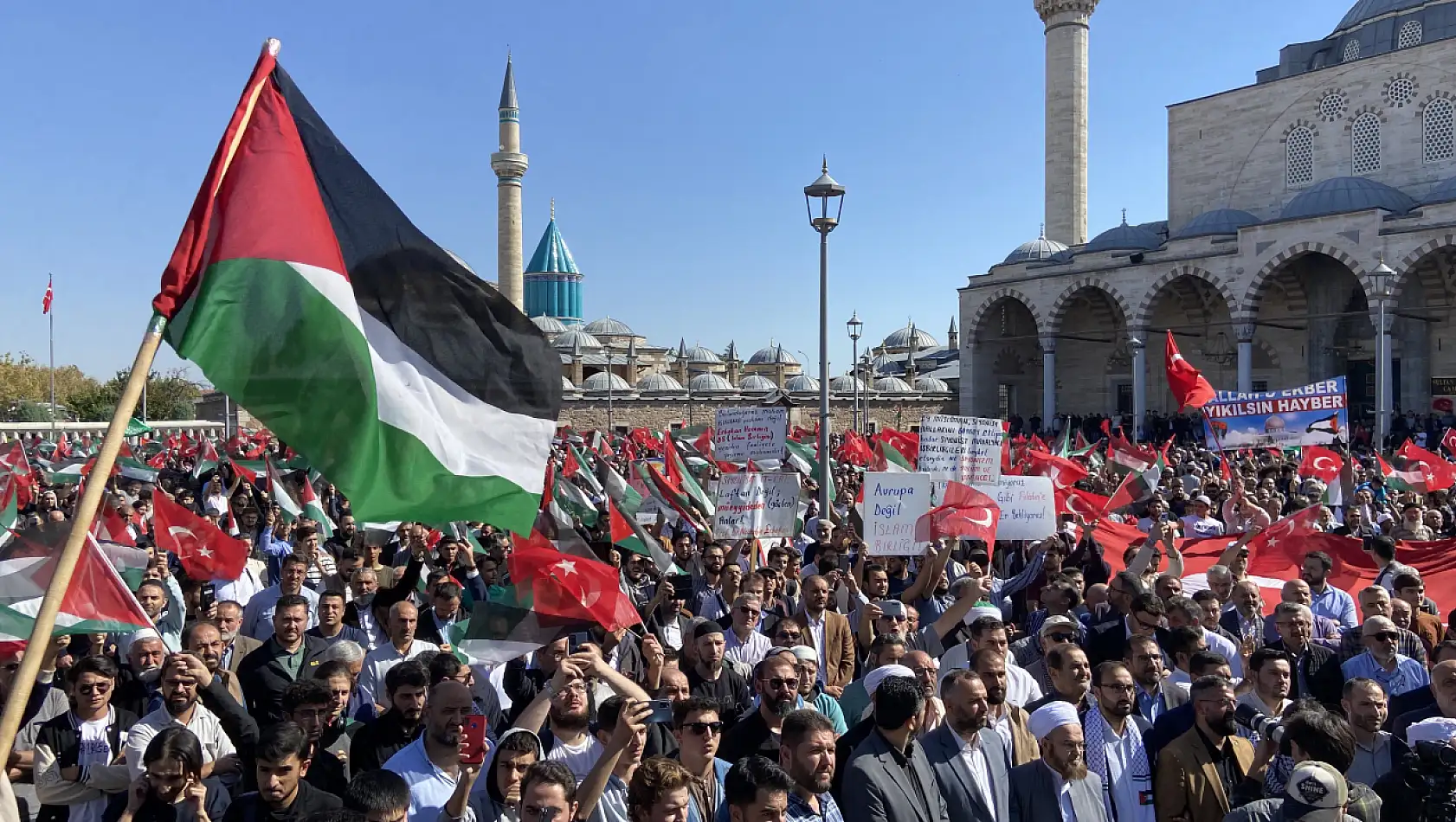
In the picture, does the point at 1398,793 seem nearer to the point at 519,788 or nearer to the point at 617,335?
the point at 519,788

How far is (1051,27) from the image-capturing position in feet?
140

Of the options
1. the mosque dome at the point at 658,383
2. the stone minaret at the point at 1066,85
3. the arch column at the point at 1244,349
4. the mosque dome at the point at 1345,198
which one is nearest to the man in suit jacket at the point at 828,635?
the mosque dome at the point at 1345,198

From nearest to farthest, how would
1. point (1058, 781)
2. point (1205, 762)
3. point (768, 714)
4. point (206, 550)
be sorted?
point (1058, 781), point (1205, 762), point (768, 714), point (206, 550)

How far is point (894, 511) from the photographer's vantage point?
8320mm

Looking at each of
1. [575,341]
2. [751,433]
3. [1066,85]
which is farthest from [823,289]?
[575,341]

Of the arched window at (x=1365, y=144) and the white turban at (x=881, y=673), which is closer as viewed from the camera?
the white turban at (x=881, y=673)

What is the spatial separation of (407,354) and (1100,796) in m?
2.60

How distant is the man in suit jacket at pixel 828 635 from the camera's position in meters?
6.37

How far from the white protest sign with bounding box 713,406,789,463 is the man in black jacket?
7.54 metres

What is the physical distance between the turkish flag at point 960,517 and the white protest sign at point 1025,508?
1.01ft

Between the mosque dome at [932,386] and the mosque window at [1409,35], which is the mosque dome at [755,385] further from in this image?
the mosque window at [1409,35]

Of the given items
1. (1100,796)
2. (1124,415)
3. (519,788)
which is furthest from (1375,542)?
(1124,415)

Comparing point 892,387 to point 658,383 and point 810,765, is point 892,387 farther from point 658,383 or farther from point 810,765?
point 810,765

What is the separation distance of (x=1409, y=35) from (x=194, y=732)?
42853mm
